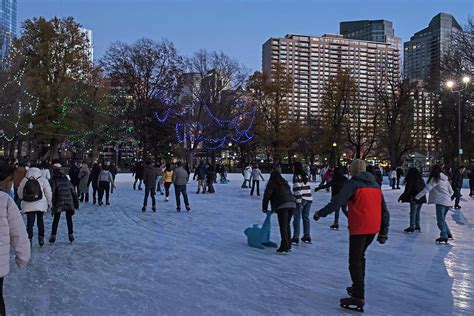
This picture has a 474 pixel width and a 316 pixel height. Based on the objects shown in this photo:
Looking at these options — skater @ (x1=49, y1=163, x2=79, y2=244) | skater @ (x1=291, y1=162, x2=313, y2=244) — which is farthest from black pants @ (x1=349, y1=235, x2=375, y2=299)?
skater @ (x1=49, y1=163, x2=79, y2=244)

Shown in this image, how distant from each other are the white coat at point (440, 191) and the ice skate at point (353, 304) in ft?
15.2

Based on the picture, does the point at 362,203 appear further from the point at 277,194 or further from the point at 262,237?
the point at 262,237

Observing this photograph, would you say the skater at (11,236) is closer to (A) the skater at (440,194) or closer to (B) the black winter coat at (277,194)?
(B) the black winter coat at (277,194)

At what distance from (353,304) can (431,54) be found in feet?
154

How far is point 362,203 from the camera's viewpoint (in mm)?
4445

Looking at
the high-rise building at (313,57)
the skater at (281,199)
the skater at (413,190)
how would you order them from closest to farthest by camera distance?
the skater at (281,199), the skater at (413,190), the high-rise building at (313,57)

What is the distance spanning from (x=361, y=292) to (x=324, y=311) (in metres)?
0.42

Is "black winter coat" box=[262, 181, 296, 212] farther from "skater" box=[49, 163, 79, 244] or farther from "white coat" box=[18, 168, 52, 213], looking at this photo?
"white coat" box=[18, 168, 52, 213]

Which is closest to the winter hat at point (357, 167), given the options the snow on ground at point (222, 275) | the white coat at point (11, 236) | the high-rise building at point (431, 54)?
the snow on ground at point (222, 275)

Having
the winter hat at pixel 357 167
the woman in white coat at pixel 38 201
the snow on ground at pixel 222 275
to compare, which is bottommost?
the snow on ground at pixel 222 275

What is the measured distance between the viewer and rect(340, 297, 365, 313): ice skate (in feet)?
14.8

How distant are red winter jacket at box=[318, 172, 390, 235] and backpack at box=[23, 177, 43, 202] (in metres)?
4.86

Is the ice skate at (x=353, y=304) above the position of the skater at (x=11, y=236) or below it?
below

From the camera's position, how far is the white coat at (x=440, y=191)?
27.5ft
